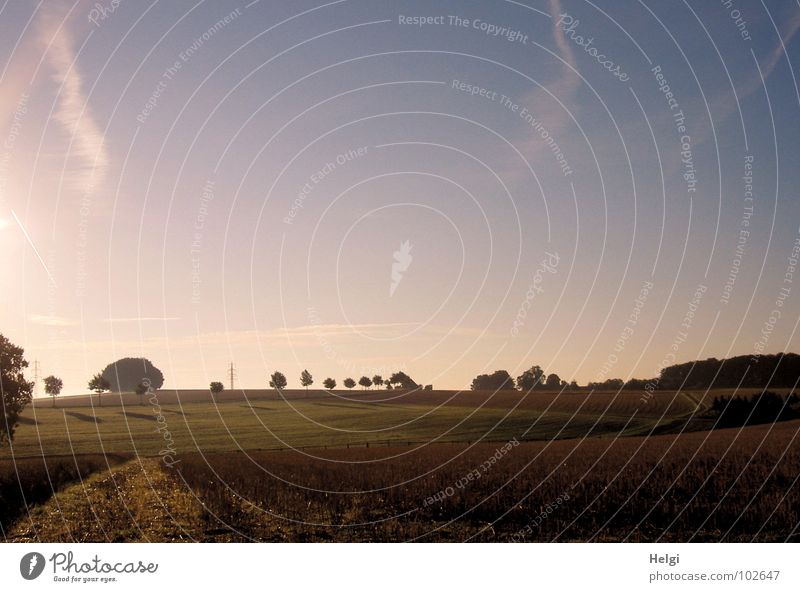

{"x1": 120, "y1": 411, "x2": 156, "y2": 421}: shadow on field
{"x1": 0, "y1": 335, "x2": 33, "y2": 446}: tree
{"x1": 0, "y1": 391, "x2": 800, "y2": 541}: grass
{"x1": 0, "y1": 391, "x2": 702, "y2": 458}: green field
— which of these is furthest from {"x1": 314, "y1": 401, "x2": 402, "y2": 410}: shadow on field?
{"x1": 0, "y1": 335, "x2": 33, "y2": 446}: tree

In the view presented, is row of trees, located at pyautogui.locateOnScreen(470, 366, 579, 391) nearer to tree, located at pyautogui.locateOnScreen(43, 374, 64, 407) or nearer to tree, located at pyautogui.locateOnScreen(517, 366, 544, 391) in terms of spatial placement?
tree, located at pyautogui.locateOnScreen(517, 366, 544, 391)

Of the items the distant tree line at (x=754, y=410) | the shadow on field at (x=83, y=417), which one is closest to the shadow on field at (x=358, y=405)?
the shadow on field at (x=83, y=417)

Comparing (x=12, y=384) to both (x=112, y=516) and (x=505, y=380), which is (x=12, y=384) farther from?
(x=505, y=380)

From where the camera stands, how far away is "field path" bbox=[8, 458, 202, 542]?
17.5 m

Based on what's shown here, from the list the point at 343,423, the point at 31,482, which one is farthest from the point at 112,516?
the point at 343,423

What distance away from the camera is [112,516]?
19.9m

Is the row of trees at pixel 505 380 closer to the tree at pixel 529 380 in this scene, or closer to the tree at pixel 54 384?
the tree at pixel 529 380

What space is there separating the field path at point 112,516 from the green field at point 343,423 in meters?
20.8
